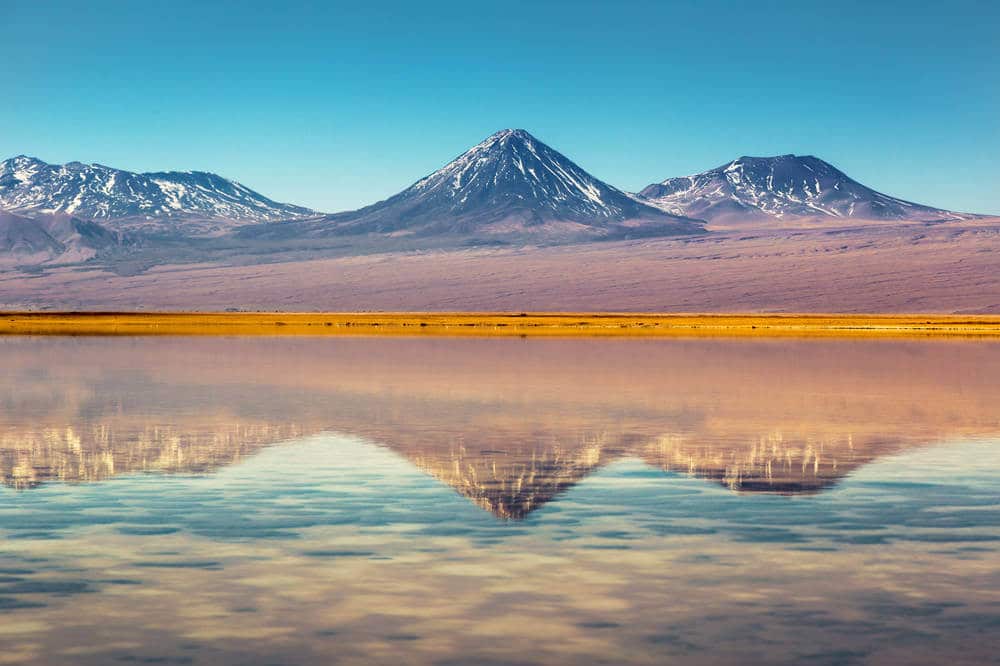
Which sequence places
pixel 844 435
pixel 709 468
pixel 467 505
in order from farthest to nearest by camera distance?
pixel 844 435 → pixel 709 468 → pixel 467 505

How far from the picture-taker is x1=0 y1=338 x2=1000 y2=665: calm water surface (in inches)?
333

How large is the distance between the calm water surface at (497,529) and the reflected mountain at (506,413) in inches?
4.7

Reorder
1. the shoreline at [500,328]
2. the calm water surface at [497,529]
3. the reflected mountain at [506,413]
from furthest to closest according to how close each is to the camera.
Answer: the shoreline at [500,328] → the reflected mountain at [506,413] → the calm water surface at [497,529]

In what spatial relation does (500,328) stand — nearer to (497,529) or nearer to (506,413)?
(506,413)

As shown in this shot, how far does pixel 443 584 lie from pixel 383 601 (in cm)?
65

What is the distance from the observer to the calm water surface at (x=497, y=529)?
8.46 meters

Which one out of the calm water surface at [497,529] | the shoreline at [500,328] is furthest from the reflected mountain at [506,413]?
the shoreline at [500,328]

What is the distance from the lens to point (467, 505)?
44.4 ft

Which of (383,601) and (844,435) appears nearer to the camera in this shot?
(383,601)

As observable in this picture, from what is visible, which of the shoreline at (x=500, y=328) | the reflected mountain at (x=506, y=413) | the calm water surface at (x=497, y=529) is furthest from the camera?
the shoreline at (x=500, y=328)

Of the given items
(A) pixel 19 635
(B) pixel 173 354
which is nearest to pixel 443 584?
(A) pixel 19 635

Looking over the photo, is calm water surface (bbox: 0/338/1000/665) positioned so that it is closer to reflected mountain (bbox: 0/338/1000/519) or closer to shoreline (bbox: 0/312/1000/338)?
reflected mountain (bbox: 0/338/1000/519)

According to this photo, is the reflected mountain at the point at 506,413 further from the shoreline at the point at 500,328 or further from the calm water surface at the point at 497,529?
the shoreline at the point at 500,328

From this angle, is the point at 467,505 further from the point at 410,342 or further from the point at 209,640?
the point at 410,342
